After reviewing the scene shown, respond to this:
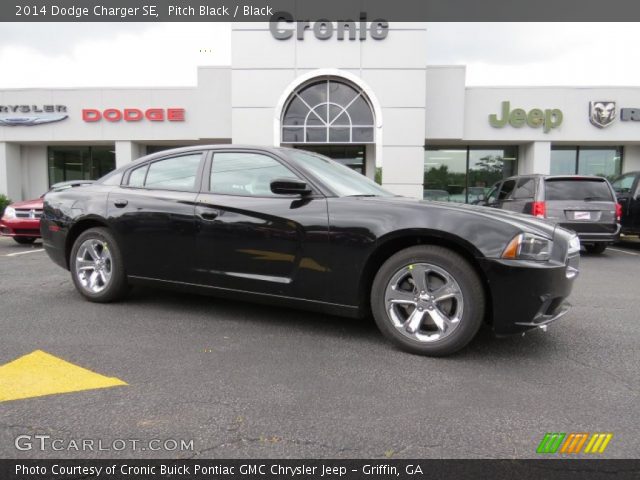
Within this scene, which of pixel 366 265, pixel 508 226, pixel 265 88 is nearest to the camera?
pixel 508 226

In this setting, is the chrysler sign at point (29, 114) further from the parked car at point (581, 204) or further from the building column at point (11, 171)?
the parked car at point (581, 204)

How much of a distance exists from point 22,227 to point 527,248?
Answer: 9770 mm

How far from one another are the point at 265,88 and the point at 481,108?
8.56m

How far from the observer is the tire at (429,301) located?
306 cm

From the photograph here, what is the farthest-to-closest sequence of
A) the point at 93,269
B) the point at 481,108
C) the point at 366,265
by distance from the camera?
the point at 481,108
the point at 93,269
the point at 366,265

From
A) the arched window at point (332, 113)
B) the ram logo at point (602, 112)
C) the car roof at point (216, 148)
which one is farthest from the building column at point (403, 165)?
the car roof at point (216, 148)

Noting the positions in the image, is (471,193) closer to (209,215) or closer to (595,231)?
(595,231)

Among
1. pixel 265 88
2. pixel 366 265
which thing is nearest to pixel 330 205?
pixel 366 265

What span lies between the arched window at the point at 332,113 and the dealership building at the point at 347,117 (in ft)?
0.12

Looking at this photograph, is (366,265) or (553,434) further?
(366,265)

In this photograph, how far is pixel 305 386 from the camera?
2740 millimetres
